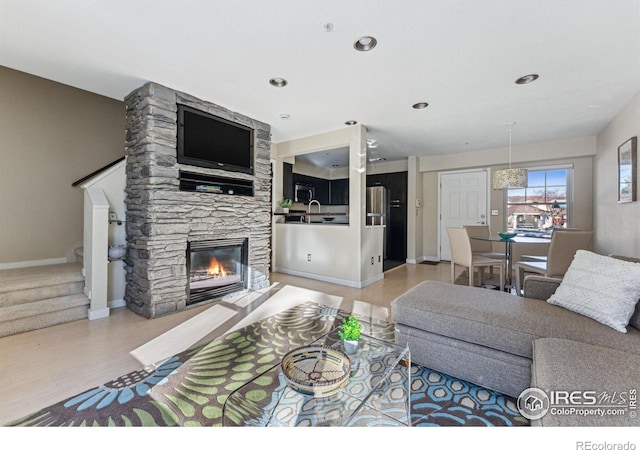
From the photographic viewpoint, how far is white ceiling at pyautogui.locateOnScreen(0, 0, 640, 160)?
6.00 feet

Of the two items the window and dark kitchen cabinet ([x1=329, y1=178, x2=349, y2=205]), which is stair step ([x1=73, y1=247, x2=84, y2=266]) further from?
the window

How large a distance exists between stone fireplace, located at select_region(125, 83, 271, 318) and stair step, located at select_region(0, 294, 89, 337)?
462 millimetres

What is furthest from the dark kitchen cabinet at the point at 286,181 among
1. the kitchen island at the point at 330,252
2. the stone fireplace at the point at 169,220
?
the stone fireplace at the point at 169,220

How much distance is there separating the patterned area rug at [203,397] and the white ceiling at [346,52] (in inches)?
94.1

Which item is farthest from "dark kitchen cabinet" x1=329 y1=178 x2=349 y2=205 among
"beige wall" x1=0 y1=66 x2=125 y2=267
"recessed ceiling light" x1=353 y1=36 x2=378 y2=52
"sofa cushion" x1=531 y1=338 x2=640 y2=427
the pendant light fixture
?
"sofa cushion" x1=531 y1=338 x2=640 y2=427

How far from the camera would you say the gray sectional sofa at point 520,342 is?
1.12m

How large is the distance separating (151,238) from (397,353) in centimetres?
262

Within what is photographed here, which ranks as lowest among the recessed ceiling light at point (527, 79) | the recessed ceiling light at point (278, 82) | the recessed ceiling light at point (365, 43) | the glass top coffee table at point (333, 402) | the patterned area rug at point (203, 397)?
the patterned area rug at point (203, 397)

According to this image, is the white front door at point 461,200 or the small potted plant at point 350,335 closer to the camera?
the small potted plant at point 350,335

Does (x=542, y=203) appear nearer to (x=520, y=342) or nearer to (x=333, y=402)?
(x=520, y=342)

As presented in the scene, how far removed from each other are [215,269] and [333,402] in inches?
108

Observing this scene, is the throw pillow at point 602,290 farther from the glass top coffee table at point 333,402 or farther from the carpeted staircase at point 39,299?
the carpeted staircase at point 39,299
